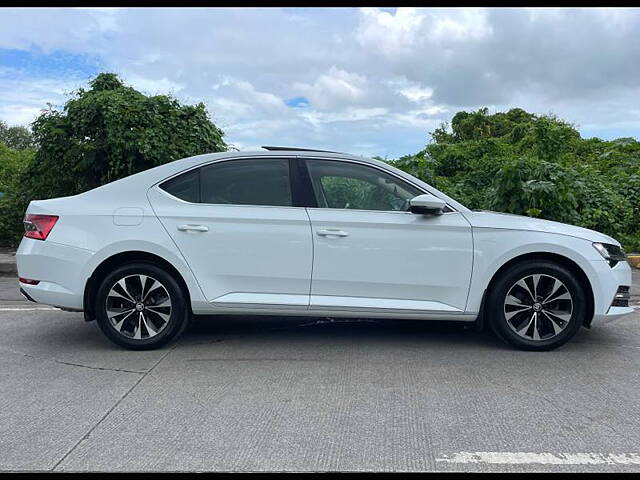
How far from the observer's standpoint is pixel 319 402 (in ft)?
12.3

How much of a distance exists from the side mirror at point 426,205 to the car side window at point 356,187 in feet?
0.41

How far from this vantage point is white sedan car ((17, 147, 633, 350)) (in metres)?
4.71

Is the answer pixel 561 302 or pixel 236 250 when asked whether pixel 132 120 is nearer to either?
pixel 236 250

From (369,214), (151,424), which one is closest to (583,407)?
(369,214)

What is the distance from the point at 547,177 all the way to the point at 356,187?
542 centimetres

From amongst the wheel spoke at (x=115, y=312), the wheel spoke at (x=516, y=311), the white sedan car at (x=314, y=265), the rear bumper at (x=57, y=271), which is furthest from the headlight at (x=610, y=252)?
the rear bumper at (x=57, y=271)

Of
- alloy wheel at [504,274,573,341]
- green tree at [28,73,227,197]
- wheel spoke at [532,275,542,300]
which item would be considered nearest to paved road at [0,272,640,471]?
alloy wheel at [504,274,573,341]

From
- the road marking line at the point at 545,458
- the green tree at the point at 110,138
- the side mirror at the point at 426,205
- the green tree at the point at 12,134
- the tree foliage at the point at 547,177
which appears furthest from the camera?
the green tree at the point at 12,134

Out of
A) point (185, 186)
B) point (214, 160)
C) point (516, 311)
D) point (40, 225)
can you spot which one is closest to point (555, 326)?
point (516, 311)

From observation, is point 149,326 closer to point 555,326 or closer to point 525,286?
point 525,286

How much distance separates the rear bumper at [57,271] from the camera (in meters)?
4.73

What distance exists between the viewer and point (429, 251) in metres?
4.70

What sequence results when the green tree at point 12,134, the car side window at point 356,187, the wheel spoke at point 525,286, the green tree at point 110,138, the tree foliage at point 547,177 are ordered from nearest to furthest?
the wheel spoke at point 525,286 → the car side window at point 356,187 → the tree foliage at point 547,177 → the green tree at point 110,138 → the green tree at point 12,134

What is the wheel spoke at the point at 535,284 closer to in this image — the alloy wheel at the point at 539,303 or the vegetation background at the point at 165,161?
the alloy wheel at the point at 539,303
